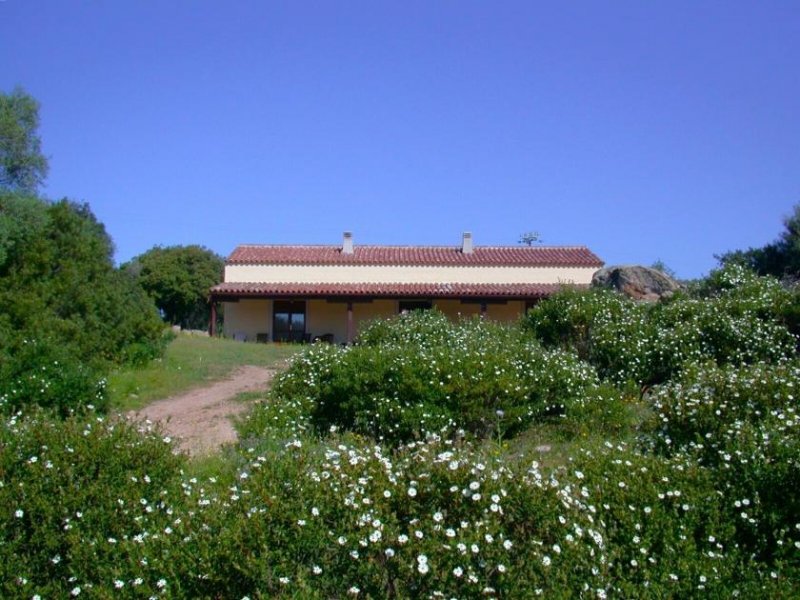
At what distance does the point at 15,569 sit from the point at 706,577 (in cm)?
330

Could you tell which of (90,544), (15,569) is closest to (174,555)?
(90,544)

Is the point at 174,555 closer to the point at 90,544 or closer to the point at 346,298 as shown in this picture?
the point at 90,544

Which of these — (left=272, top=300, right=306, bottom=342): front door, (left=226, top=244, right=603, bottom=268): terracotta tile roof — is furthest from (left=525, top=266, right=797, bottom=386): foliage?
(left=272, top=300, right=306, bottom=342): front door

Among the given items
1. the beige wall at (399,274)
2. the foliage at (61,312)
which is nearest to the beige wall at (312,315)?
the beige wall at (399,274)

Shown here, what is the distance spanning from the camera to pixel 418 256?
27906 mm

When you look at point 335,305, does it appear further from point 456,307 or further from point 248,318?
point 456,307

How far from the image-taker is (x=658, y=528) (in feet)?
14.2

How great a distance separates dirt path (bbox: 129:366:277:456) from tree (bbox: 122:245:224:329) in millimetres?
27722

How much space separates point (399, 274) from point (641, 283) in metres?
12.6

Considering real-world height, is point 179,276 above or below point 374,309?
above

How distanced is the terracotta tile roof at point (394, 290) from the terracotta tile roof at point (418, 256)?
114 cm

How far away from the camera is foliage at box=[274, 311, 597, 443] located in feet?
26.1

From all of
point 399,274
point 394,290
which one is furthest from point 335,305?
point 394,290

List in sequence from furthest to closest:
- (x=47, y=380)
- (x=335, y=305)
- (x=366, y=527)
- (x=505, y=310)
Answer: (x=335, y=305), (x=505, y=310), (x=47, y=380), (x=366, y=527)
